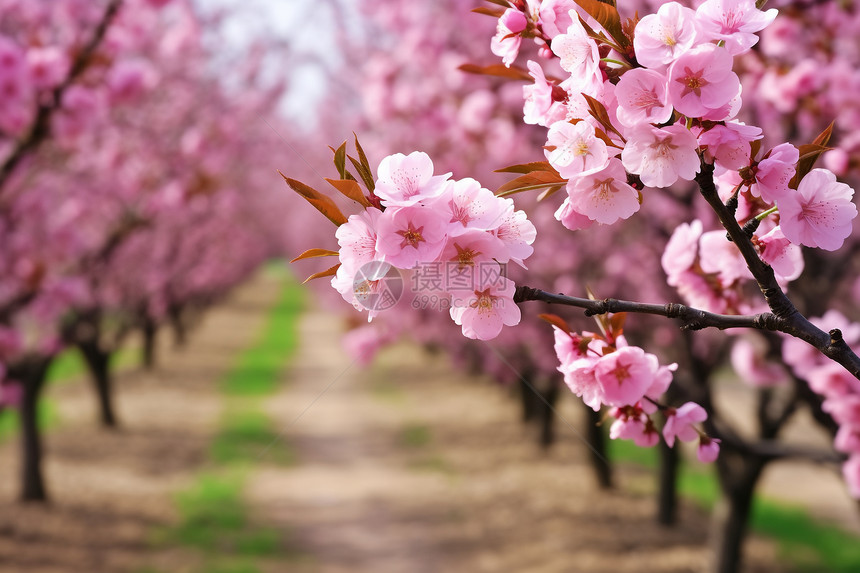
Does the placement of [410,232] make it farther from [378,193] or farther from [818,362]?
[818,362]

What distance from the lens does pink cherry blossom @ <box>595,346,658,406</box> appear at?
1498 millimetres

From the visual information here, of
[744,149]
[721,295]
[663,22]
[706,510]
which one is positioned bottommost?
[706,510]

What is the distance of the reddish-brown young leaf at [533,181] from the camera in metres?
1.26

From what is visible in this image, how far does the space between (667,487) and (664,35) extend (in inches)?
261

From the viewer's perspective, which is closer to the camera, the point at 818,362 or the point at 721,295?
the point at 721,295

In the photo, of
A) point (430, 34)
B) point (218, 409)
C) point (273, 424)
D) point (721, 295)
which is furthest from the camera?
point (218, 409)

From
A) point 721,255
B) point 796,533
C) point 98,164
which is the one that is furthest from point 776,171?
point 98,164

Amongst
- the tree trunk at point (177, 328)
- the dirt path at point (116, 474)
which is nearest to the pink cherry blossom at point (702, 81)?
the dirt path at point (116, 474)

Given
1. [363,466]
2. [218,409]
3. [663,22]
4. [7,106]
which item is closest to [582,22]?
[663,22]

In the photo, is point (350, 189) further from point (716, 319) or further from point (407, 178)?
point (716, 319)

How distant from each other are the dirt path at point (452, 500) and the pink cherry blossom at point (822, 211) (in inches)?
144

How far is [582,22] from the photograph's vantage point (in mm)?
1282

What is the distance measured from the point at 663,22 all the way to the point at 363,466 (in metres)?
8.71

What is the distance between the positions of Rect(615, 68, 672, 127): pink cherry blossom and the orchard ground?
2434mm
